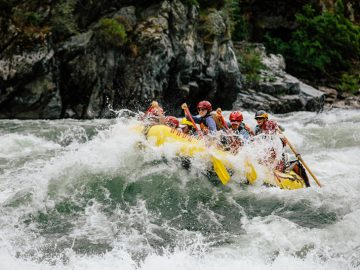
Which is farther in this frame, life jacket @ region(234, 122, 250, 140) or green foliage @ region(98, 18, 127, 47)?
green foliage @ region(98, 18, 127, 47)

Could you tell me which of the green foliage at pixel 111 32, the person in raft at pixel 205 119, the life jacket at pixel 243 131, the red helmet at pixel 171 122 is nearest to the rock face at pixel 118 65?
the green foliage at pixel 111 32

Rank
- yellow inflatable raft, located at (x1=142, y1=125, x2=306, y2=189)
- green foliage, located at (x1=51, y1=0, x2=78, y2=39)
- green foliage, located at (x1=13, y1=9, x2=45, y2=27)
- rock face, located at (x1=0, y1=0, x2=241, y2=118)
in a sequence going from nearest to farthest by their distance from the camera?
yellow inflatable raft, located at (x1=142, y1=125, x2=306, y2=189)
rock face, located at (x1=0, y1=0, x2=241, y2=118)
green foliage, located at (x1=13, y1=9, x2=45, y2=27)
green foliage, located at (x1=51, y1=0, x2=78, y2=39)

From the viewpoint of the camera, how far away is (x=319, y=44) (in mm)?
21781

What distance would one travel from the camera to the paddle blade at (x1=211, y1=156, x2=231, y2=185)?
24.2ft

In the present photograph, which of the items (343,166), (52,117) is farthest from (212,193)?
(52,117)

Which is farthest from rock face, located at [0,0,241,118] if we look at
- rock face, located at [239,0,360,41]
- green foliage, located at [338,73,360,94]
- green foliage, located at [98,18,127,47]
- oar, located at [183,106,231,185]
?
rock face, located at [239,0,360,41]

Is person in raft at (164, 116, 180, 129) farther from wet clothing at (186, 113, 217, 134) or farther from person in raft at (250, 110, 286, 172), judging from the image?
person in raft at (250, 110, 286, 172)

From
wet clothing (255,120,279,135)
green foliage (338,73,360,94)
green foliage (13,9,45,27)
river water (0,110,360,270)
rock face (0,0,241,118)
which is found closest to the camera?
river water (0,110,360,270)

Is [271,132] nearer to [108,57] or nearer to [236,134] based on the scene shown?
[236,134]

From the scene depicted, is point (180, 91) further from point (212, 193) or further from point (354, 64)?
point (354, 64)

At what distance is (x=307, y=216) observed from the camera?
6.40 metres

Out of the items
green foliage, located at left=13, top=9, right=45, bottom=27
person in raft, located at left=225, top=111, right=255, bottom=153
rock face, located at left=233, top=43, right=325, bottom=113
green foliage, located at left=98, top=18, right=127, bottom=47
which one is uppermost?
green foliage, located at left=13, top=9, right=45, bottom=27

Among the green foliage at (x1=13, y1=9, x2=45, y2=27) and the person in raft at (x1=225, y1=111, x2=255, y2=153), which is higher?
the green foliage at (x1=13, y1=9, x2=45, y2=27)

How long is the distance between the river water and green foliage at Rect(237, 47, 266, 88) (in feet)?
31.2
